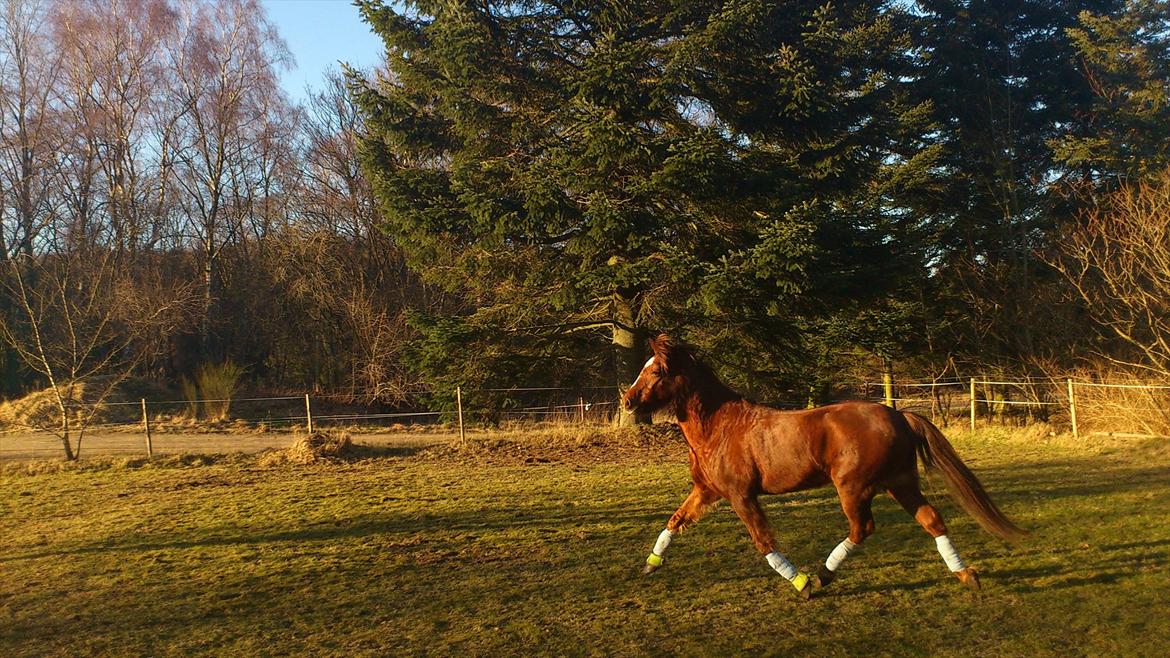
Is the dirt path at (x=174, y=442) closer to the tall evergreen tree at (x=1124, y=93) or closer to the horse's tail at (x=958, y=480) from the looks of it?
the horse's tail at (x=958, y=480)

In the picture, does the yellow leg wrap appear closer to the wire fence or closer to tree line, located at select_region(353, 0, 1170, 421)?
tree line, located at select_region(353, 0, 1170, 421)

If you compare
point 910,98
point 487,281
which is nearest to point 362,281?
point 487,281

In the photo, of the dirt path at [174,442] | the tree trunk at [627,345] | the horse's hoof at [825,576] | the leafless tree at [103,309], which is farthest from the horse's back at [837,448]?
the leafless tree at [103,309]

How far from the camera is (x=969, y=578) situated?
567cm

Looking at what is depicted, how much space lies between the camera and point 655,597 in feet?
19.7

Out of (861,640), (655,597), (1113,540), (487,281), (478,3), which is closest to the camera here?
(861,640)

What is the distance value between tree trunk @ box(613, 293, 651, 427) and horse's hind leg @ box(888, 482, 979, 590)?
38.3 feet

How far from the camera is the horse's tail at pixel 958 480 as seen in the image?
573 centimetres

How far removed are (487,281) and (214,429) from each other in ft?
33.8

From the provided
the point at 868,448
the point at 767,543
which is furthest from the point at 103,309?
the point at 868,448

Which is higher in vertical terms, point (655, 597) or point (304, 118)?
point (304, 118)

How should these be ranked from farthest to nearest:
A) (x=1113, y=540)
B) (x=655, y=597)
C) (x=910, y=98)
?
(x=910, y=98), (x=1113, y=540), (x=655, y=597)

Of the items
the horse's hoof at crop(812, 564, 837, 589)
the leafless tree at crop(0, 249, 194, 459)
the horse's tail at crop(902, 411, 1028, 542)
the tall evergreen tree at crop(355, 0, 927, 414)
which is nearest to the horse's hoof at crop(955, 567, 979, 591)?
the horse's tail at crop(902, 411, 1028, 542)

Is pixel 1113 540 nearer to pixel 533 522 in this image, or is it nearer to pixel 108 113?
pixel 533 522
